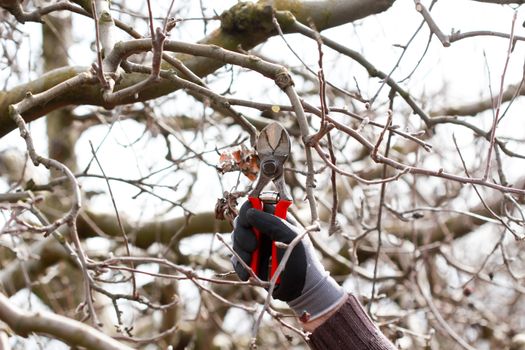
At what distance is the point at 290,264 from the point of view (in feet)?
7.03

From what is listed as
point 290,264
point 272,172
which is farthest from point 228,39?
point 290,264

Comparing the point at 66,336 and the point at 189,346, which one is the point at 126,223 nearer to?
the point at 189,346

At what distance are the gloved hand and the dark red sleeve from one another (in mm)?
41

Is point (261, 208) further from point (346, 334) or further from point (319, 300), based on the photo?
point (346, 334)

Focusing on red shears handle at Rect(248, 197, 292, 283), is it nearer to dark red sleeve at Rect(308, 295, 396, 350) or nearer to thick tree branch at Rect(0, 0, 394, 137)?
dark red sleeve at Rect(308, 295, 396, 350)

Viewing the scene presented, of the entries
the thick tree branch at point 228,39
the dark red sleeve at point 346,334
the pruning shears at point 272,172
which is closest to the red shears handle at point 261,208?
→ the pruning shears at point 272,172

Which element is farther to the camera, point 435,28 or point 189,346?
point 189,346

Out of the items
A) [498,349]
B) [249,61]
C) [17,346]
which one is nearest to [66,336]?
[249,61]

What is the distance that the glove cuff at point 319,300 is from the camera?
2.24 meters

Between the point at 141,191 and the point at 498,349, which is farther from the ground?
the point at 141,191

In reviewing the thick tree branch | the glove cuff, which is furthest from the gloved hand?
the thick tree branch

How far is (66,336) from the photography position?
1802 millimetres

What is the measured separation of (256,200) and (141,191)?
5.20 feet

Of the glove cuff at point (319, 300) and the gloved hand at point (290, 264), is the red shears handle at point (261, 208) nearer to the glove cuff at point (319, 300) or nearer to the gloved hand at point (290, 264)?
the gloved hand at point (290, 264)
